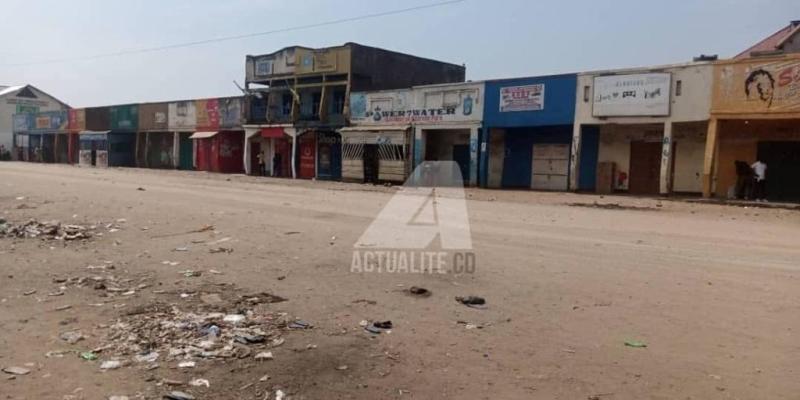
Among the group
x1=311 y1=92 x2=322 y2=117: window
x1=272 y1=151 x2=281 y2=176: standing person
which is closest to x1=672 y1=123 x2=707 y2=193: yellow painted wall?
x1=311 y1=92 x2=322 y2=117: window

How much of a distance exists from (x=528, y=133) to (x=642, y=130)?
528cm

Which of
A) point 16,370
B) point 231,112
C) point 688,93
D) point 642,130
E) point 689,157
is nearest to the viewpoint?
point 16,370

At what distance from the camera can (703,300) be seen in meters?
6.43

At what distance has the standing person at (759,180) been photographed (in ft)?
64.7

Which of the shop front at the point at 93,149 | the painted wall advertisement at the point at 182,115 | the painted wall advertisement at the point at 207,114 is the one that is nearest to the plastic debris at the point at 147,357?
the painted wall advertisement at the point at 207,114

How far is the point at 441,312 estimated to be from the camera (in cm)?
599

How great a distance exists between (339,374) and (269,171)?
36.1 metres

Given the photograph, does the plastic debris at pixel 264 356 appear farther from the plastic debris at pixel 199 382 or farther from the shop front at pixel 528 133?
the shop front at pixel 528 133

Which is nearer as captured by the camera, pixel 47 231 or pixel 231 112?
pixel 47 231

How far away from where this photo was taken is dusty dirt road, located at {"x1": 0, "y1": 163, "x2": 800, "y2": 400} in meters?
4.18

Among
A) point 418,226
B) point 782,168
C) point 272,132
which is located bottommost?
point 418,226

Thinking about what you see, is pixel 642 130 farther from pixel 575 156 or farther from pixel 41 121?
pixel 41 121

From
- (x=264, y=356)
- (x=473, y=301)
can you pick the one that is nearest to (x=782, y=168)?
(x=473, y=301)

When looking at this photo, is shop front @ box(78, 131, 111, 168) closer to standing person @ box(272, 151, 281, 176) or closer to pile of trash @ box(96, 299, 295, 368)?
standing person @ box(272, 151, 281, 176)
